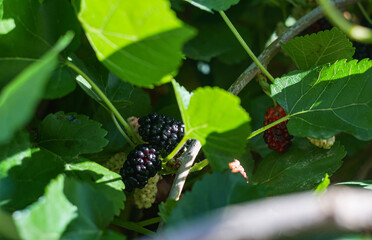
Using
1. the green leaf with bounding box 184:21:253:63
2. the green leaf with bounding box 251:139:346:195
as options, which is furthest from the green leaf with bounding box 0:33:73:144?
the green leaf with bounding box 184:21:253:63

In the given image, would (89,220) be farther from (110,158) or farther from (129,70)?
(110,158)

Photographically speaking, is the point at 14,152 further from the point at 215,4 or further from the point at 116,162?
the point at 215,4

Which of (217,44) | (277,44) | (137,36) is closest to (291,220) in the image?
(137,36)

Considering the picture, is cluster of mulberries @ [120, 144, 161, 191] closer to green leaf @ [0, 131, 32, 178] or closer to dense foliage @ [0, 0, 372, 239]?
dense foliage @ [0, 0, 372, 239]

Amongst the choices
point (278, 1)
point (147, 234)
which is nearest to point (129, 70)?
point (147, 234)

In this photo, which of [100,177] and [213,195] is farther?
[100,177]

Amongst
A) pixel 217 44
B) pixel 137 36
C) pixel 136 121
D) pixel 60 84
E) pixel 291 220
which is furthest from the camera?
pixel 217 44

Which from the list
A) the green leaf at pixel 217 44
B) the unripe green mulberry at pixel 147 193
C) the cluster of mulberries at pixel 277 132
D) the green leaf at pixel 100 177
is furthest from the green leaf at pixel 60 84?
the green leaf at pixel 217 44
